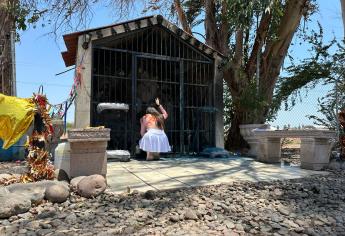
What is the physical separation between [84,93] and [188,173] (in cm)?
360

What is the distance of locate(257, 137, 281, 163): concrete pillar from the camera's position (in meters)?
9.59

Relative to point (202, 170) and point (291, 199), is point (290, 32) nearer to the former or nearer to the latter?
point (202, 170)

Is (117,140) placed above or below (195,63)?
below

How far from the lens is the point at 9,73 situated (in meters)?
11.1

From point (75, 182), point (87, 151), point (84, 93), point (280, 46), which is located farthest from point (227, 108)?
point (75, 182)

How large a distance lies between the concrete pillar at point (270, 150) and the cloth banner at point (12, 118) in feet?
18.8

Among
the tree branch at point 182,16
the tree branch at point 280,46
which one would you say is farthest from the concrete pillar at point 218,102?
the tree branch at point 182,16

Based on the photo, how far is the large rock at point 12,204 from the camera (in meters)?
4.88

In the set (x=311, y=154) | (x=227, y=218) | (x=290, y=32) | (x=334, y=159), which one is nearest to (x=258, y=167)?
(x=311, y=154)

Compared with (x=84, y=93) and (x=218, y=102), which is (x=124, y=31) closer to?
(x=84, y=93)

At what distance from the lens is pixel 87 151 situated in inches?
246

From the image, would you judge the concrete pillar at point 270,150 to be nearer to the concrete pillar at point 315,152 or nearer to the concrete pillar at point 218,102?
the concrete pillar at point 315,152

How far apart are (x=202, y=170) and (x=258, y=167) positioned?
1.45m

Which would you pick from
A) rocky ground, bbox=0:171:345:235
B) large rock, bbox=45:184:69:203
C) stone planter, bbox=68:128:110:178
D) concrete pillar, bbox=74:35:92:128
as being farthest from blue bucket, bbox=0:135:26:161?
rocky ground, bbox=0:171:345:235
